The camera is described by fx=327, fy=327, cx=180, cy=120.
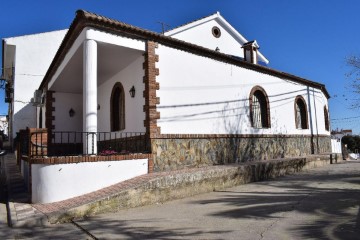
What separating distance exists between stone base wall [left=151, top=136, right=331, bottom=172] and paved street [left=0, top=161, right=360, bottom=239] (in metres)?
1.52

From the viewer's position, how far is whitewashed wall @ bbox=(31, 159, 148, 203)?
650 cm

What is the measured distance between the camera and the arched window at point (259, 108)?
12781 millimetres

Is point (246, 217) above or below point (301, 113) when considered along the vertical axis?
below

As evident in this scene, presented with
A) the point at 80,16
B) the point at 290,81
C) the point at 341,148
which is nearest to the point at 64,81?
the point at 80,16

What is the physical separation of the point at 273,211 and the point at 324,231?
147cm

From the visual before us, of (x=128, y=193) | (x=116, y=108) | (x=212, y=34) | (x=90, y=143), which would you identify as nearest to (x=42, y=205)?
(x=128, y=193)

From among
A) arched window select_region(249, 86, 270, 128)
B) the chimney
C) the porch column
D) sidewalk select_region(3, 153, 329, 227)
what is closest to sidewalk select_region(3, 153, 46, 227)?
sidewalk select_region(3, 153, 329, 227)

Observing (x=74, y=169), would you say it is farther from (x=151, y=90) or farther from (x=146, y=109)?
(x=151, y=90)

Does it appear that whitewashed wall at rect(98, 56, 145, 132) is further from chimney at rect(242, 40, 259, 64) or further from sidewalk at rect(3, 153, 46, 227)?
chimney at rect(242, 40, 259, 64)

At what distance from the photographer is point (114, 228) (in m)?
5.22

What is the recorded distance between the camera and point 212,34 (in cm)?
1866

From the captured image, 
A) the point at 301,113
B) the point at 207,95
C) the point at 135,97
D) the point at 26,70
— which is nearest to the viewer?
the point at 135,97

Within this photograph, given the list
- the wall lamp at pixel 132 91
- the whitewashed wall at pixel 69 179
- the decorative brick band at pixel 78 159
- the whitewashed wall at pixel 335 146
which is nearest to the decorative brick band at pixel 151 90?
the wall lamp at pixel 132 91

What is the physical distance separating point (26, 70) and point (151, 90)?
11.3 m
